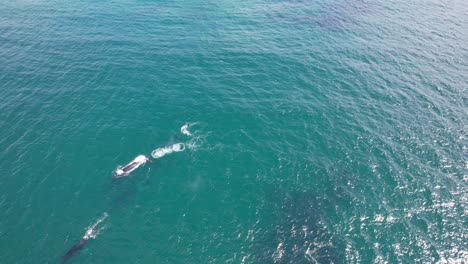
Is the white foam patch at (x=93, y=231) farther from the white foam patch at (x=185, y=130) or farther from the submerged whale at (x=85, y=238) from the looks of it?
the white foam patch at (x=185, y=130)

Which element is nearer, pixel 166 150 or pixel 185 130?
pixel 166 150

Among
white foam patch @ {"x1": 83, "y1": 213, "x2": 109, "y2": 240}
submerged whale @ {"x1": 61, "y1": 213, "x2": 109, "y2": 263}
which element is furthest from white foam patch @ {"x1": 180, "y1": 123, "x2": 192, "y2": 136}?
white foam patch @ {"x1": 83, "y1": 213, "x2": 109, "y2": 240}

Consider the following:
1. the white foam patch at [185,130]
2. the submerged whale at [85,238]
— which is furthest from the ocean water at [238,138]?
the white foam patch at [185,130]

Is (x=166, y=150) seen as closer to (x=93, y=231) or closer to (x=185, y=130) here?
(x=185, y=130)

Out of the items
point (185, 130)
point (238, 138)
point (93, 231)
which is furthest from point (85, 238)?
point (238, 138)

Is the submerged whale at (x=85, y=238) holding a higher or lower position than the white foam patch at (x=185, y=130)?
lower

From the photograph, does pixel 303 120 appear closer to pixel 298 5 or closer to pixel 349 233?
pixel 349 233
